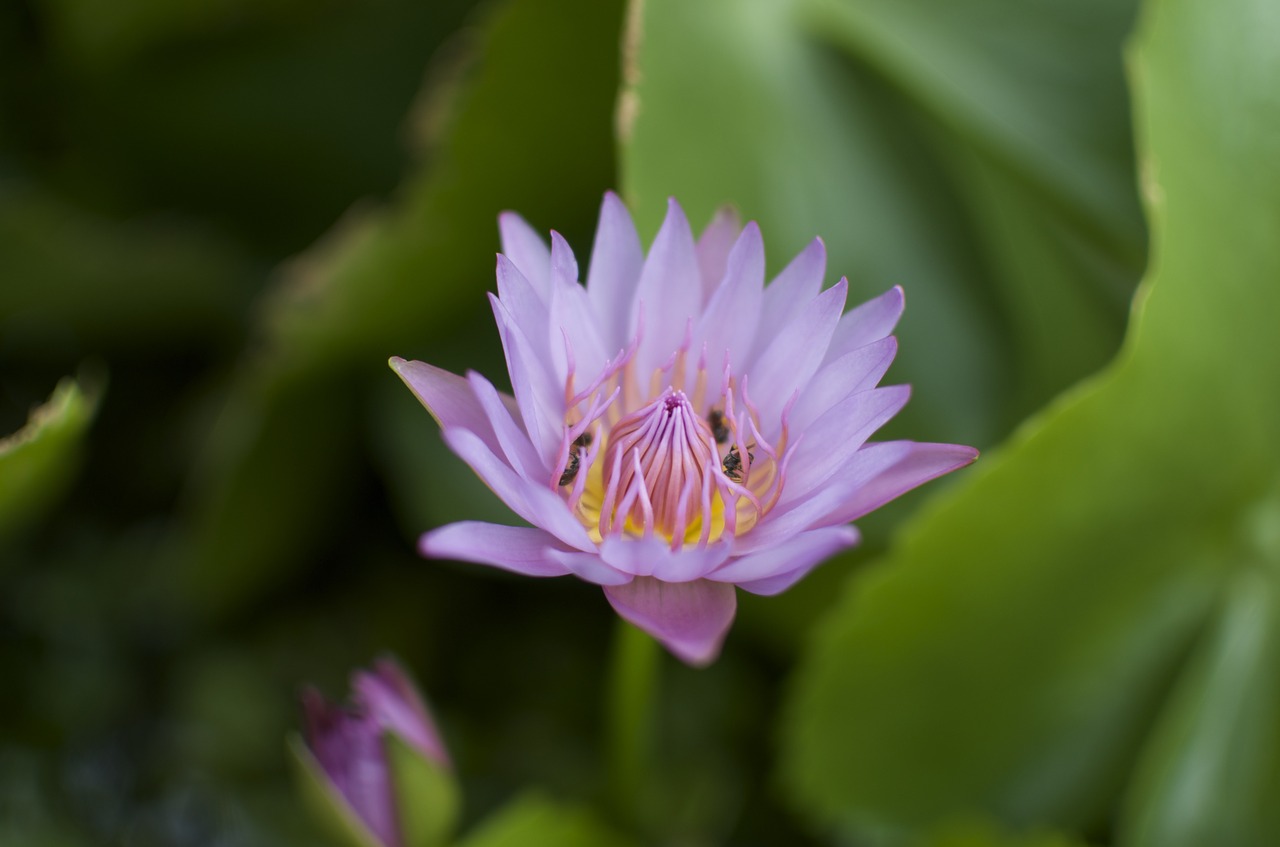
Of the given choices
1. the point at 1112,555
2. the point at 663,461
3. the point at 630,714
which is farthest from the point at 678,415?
the point at 1112,555

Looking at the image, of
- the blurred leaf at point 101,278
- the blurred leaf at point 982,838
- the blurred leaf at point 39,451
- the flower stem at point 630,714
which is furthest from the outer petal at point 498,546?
the blurred leaf at point 101,278

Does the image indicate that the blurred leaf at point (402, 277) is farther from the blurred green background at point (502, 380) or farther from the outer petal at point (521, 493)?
the outer petal at point (521, 493)

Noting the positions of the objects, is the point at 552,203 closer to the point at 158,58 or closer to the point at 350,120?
the point at 350,120

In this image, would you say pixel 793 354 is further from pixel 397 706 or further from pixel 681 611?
pixel 397 706

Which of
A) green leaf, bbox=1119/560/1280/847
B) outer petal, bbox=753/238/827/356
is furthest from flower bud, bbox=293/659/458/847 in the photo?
green leaf, bbox=1119/560/1280/847

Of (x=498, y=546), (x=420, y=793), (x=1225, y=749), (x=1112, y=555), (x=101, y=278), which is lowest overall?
(x=1225, y=749)
